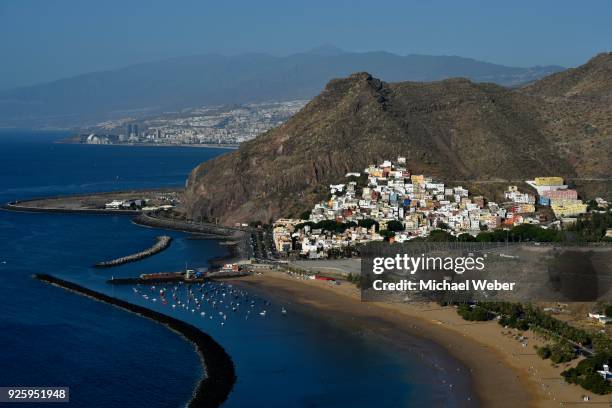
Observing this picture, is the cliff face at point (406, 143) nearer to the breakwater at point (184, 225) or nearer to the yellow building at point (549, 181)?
the breakwater at point (184, 225)

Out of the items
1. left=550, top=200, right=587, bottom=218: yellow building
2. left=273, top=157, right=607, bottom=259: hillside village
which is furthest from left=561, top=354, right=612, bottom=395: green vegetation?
left=550, top=200, right=587, bottom=218: yellow building

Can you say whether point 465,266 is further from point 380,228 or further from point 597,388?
point 380,228

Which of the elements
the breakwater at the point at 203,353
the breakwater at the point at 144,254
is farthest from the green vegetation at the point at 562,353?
the breakwater at the point at 144,254

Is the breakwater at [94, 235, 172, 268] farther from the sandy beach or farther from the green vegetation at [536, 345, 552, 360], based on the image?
the green vegetation at [536, 345, 552, 360]

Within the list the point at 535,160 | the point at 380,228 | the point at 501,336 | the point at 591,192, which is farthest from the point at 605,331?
the point at 535,160

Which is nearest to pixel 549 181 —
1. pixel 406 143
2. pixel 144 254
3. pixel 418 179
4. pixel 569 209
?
pixel 569 209
